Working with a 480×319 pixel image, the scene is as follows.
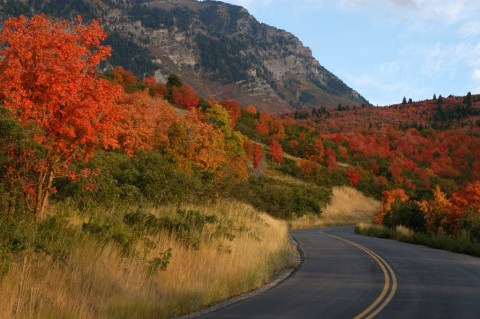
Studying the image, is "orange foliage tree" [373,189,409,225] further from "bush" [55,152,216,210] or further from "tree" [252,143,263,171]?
"bush" [55,152,216,210]

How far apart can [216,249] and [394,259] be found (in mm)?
9495

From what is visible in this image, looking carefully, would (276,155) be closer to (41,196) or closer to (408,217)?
(408,217)

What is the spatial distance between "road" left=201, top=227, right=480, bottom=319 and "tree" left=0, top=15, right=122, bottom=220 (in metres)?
5.09

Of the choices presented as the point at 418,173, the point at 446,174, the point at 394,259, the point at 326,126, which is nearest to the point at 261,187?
the point at 394,259

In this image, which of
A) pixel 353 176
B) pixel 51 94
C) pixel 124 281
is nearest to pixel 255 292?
pixel 124 281

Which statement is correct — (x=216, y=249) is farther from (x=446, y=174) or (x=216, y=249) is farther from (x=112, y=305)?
(x=446, y=174)

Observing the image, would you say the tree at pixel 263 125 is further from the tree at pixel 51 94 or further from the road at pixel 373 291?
the tree at pixel 51 94

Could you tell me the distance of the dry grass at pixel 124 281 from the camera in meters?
8.10

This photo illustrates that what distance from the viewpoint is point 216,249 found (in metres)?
14.7

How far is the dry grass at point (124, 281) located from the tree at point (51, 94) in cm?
214

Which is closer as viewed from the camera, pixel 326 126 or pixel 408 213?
pixel 408 213

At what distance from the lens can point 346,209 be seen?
274 feet

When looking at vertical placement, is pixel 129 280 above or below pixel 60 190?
below

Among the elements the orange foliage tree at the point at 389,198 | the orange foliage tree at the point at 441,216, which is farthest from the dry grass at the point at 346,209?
the orange foliage tree at the point at 441,216
